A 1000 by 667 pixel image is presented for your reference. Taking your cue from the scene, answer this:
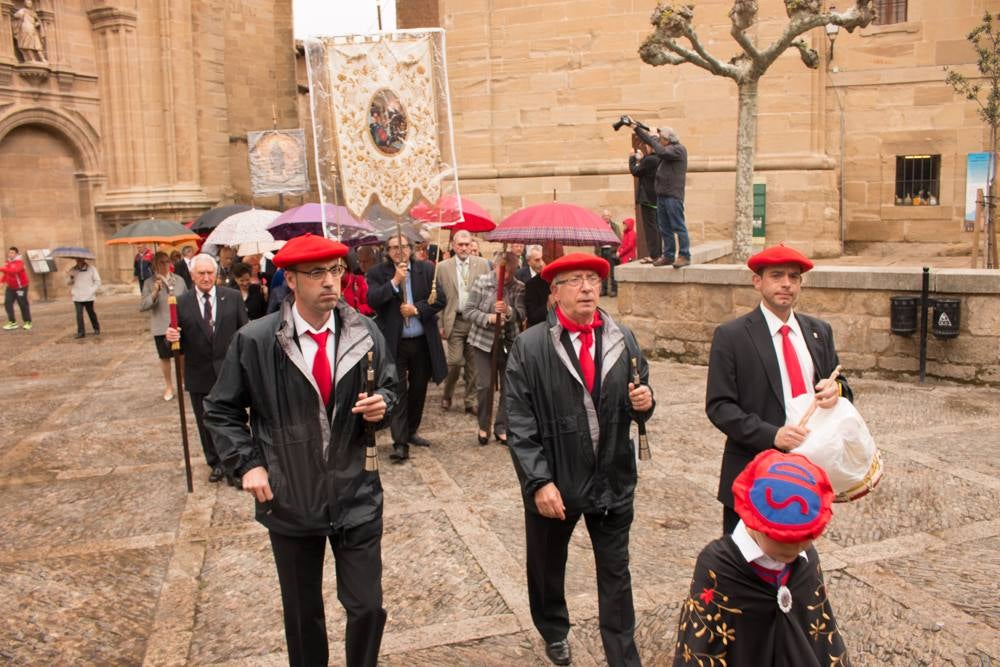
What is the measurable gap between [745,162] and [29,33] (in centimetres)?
1954

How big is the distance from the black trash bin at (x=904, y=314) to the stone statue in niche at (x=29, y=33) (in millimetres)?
22396

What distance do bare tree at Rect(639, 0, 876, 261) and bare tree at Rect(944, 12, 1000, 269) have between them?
3.16 meters

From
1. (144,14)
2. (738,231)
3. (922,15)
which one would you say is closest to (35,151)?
(144,14)

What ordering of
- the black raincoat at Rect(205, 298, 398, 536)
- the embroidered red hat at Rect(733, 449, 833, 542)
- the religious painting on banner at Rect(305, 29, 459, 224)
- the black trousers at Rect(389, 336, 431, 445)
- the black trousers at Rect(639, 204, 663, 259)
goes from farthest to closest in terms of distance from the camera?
the black trousers at Rect(639, 204, 663, 259)
the black trousers at Rect(389, 336, 431, 445)
the religious painting on banner at Rect(305, 29, 459, 224)
the black raincoat at Rect(205, 298, 398, 536)
the embroidered red hat at Rect(733, 449, 833, 542)

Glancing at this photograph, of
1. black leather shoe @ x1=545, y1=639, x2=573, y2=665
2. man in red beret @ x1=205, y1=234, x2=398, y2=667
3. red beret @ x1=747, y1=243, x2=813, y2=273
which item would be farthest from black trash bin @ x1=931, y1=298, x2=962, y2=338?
man in red beret @ x1=205, y1=234, x2=398, y2=667

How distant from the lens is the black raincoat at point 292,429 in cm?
362

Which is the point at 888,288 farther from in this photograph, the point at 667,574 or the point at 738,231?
the point at 667,574

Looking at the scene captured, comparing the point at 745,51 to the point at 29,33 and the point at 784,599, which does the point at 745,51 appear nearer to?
the point at 784,599

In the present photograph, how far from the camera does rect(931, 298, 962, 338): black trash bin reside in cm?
956

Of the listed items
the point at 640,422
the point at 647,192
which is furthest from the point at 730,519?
the point at 647,192

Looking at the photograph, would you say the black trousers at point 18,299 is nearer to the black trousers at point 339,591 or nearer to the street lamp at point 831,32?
the street lamp at point 831,32

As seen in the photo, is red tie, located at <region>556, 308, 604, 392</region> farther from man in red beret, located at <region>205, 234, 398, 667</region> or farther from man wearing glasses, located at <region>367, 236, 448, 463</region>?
man wearing glasses, located at <region>367, 236, 448, 463</region>

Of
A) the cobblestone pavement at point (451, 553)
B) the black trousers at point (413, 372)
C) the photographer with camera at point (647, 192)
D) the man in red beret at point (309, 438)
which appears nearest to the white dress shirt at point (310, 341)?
the man in red beret at point (309, 438)

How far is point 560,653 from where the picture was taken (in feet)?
13.8
